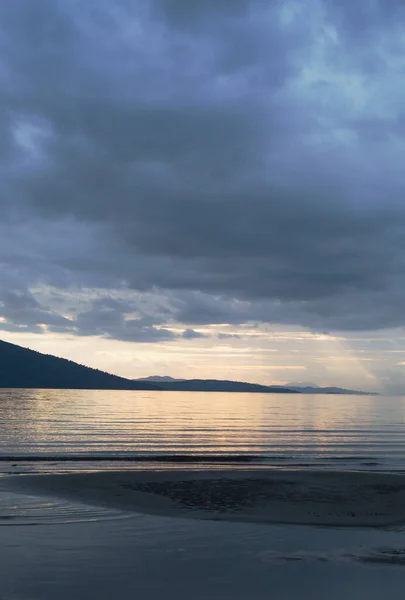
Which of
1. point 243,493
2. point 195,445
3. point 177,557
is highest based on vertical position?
point 177,557

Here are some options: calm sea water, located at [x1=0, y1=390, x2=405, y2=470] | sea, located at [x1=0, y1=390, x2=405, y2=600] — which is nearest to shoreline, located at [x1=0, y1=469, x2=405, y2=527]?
sea, located at [x1=0, y1=390, x2=405, y2=600]

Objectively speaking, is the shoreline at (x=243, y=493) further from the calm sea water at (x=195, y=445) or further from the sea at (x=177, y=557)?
the calm sea water at (x=195, y=445)

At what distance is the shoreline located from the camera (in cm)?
2272

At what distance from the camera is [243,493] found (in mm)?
27422

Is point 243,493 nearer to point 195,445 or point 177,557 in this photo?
point 177,557

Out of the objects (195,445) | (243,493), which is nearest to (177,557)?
(243,493)

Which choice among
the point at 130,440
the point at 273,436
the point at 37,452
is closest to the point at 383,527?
the point at 37,452

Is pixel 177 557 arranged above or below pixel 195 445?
above

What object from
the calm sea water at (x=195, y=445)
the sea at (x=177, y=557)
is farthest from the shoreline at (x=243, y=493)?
the calm sea water at (x=195, y=445)

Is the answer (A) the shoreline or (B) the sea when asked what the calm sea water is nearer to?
(A) the shoreline

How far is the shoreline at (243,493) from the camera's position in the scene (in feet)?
74.5

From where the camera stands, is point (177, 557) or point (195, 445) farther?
point (195, 445)

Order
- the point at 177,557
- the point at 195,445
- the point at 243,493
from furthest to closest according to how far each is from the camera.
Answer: the point at 195,445 < the point at 243,493 < the point at 177,557

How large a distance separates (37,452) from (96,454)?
5.05 metres
